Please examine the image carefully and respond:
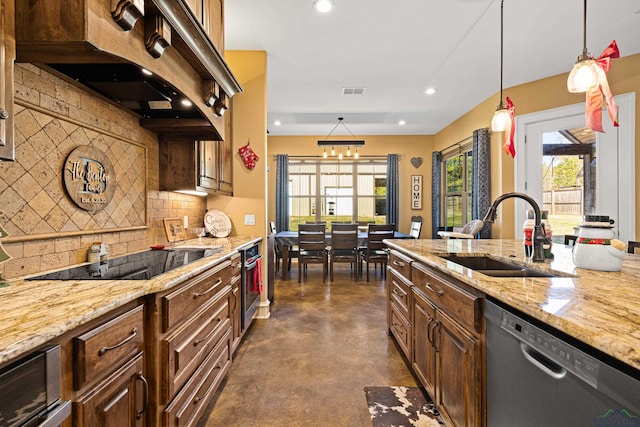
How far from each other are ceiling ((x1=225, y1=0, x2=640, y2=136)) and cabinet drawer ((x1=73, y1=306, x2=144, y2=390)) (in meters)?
2.58

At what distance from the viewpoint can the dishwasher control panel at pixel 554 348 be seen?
0.69m

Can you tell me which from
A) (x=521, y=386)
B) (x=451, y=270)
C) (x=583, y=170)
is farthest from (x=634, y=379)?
(x=583, y=170)

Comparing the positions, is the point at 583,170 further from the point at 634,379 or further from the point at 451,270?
the point at 634,379

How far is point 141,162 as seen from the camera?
2221mm

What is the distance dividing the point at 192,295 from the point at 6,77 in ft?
3.51

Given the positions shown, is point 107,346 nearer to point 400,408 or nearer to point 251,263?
point 400,408

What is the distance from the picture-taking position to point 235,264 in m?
2.32

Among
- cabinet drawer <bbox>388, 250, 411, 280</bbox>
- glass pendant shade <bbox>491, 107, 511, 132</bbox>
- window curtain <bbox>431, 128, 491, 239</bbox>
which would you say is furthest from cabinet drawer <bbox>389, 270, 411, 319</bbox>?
window curtain <bbox>431, 128, 491, 239</bbox>

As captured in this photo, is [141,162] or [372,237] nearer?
[141,162]

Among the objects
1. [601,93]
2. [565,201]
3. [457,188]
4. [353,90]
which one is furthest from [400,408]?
[457,188]

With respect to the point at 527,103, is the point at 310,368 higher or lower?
lower

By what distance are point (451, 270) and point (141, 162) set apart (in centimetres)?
224

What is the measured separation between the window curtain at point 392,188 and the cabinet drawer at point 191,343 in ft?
17.7

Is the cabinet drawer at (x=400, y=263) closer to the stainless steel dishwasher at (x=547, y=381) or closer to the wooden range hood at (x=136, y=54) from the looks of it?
the stainless steel dishwasher at (x=547, y=381)
